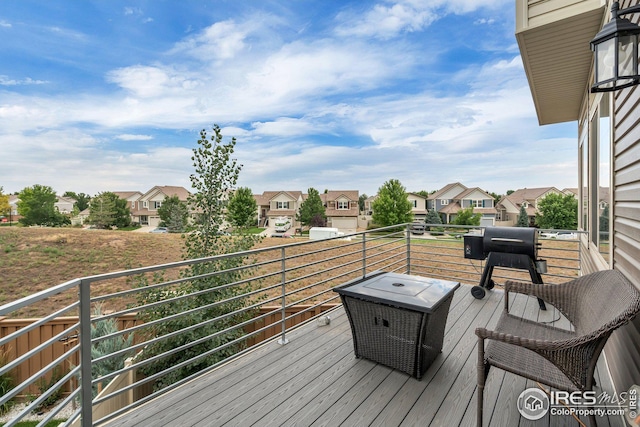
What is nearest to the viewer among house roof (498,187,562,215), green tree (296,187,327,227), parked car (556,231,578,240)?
parked car (556,231,578,240)

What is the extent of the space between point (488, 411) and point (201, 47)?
1337 centimetres

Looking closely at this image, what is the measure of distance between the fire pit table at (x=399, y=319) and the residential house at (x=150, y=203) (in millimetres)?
34635

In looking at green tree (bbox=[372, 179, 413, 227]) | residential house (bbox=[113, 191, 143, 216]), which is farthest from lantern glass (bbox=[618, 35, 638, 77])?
residential house (bbox=[113, 191, 143, 216])

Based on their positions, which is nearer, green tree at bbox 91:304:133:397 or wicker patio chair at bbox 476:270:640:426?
wicker patio chair at bbox 476:270:640:426

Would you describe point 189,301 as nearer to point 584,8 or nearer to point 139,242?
point 584,8

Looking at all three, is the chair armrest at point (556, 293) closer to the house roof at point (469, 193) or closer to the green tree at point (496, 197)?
the house roof at point (469, 193)

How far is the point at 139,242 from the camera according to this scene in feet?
35.9

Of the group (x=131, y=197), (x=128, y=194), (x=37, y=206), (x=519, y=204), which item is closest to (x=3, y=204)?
(x=37, y=206)

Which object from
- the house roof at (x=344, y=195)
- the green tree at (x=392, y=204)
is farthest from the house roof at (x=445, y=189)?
the green tree at (x=392, y=204)

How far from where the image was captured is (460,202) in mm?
30406

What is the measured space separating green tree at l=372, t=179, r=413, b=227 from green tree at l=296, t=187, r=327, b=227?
719 centimetres

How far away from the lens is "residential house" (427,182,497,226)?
94.8ft

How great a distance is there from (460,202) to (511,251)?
29404 mm

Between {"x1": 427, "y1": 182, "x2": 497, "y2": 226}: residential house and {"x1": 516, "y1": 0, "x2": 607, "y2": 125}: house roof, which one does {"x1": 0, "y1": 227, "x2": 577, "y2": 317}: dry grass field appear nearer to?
{"x1": 516, "y1": 0, "x2": 607, "y2": 125}: house roof
